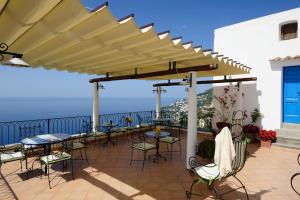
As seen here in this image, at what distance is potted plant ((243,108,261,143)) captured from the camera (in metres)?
8.15

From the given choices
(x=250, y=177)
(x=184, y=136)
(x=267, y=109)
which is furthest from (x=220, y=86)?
(x=250, y=177)

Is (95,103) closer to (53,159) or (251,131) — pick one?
(53,159)

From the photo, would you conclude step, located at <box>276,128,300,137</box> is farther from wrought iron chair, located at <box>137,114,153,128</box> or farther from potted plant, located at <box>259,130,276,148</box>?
wrought iron chair, located at <box>137,114,153,128</box>

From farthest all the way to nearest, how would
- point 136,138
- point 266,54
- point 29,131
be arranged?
point 136,138
point 266,54
point 29,131

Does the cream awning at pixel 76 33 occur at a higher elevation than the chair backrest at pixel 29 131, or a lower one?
higher

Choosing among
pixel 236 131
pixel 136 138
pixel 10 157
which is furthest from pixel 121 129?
pixel 10 157

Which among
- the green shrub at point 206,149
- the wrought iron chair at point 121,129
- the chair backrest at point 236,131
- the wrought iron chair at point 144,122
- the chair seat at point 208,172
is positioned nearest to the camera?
the chair seat at point 208,172

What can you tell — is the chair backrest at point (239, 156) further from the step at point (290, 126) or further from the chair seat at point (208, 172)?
the step at point (290, 126)

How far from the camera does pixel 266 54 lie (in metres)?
8.28

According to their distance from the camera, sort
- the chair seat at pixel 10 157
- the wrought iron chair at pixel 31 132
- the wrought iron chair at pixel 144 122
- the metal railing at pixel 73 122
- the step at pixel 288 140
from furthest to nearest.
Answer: the wrought iron chair at pixel 144 122
the step at pixel 288 140
the metal railing at pixel 73 122
the wrought iron chair at pixel 31 132
the chair seat at pixel 10 157

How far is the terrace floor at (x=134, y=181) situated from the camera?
12.8 ft

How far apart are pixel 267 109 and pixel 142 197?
6.64 m

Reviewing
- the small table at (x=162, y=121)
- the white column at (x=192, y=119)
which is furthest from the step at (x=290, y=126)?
the white column at (x=192, y=119)

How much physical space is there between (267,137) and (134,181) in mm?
5406
